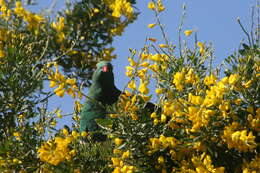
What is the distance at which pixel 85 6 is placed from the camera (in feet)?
19.5

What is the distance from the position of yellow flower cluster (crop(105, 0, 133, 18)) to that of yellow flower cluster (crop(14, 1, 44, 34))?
63 centimetres

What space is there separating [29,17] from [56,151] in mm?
2289

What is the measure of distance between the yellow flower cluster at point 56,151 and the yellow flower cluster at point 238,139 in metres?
0.90

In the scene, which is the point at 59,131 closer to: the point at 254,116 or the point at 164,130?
the point at 164,130

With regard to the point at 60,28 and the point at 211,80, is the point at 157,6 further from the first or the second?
the point at 60,28

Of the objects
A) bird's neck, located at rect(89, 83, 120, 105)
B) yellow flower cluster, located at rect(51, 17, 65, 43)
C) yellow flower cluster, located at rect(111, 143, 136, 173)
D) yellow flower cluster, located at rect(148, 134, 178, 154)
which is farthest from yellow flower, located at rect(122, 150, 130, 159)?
yellow flower cluster, located at rect(51, 17, 65, 43)

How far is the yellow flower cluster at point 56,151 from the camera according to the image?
362 cm

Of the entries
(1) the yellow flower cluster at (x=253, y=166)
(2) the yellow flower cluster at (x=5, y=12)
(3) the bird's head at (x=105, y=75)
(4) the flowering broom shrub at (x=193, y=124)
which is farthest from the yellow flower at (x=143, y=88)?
(2) the yellow flower cluster at (x=5, y=12)

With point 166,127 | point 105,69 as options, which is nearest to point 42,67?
point 105,69

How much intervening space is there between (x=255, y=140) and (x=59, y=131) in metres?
1.30

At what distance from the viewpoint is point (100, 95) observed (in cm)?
452

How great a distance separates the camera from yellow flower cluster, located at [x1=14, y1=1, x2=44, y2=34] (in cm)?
566

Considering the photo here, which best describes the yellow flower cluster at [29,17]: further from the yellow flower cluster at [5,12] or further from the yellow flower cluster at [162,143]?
the yellow flower cluster at [162,143]

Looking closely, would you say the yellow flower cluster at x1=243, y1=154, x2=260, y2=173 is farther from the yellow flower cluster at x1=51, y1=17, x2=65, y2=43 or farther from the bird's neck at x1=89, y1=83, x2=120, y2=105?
the yellow flower cluster at x1=51, y1=17, x2=65, y2=43
